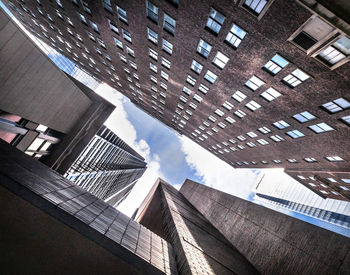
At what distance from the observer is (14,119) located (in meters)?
19.9

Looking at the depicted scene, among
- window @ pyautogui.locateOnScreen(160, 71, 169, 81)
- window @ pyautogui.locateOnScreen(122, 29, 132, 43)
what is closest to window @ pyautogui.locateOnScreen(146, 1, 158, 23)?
window @ pyautogui.locateOnScreen(122, 29, 132, 43)

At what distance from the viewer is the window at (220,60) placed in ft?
59.8

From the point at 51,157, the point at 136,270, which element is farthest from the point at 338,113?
the point at 51,157

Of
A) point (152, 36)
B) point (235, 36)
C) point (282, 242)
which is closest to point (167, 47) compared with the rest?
point (152, 36)

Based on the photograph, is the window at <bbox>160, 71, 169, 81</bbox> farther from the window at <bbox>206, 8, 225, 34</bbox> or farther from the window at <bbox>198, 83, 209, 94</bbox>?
the window at <bbox>206, 8, 225, 34</bbox>

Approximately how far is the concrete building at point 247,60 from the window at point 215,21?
0.25 ft

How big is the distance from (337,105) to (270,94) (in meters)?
4.80

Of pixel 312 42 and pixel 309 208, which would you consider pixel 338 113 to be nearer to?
pixel 312 42

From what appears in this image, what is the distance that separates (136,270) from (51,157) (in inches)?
1021

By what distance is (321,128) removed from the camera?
19.7m

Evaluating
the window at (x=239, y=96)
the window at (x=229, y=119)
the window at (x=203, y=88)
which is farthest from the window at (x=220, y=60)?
the window at (x=229, y=119)

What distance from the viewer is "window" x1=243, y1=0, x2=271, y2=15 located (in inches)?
484

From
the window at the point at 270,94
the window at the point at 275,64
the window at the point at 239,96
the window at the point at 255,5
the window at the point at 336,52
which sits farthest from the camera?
the window at the point at 239,96

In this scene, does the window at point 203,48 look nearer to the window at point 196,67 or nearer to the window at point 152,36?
the window at point 196,67
